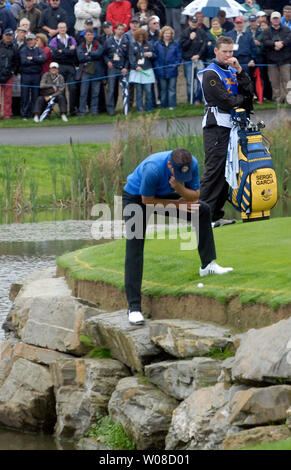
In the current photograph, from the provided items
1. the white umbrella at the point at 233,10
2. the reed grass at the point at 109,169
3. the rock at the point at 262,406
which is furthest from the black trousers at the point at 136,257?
the white umbrella at the point at 233,10

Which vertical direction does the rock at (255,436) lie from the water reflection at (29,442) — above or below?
above

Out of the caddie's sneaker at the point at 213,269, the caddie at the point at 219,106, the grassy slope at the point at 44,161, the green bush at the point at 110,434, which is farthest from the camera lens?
the grassy slope at the point at 44,161

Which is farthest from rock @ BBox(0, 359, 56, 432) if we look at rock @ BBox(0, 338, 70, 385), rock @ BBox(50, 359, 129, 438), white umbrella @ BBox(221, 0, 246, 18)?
white umbrella @ BBox(221, 0, 246, 18)

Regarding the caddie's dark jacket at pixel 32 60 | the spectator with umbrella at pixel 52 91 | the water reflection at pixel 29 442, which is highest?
the caddie's dark jacket at pixel 32 60

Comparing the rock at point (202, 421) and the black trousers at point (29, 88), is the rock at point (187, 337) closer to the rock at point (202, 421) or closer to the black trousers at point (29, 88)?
the rock at point (202, 421)

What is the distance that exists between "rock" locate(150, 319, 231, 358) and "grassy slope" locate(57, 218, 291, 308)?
1.23 ft

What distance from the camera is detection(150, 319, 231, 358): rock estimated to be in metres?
9.62

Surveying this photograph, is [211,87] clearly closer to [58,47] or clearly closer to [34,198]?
[34,198]

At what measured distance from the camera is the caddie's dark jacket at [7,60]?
28047mm

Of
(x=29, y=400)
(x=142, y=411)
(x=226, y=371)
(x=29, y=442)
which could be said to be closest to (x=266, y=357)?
(x=226, y=371)

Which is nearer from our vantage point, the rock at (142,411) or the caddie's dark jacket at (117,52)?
the rock at (142,411)

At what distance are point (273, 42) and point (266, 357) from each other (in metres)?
21.0

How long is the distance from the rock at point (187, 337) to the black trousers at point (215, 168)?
3996 millimetres

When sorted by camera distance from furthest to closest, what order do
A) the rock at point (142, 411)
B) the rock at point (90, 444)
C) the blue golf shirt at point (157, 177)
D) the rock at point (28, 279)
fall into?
the rock at point (28, 279) < the blue golf shirt at point (157, 177) < the rock at point (90, 444) < the rock at point (142, 411)
